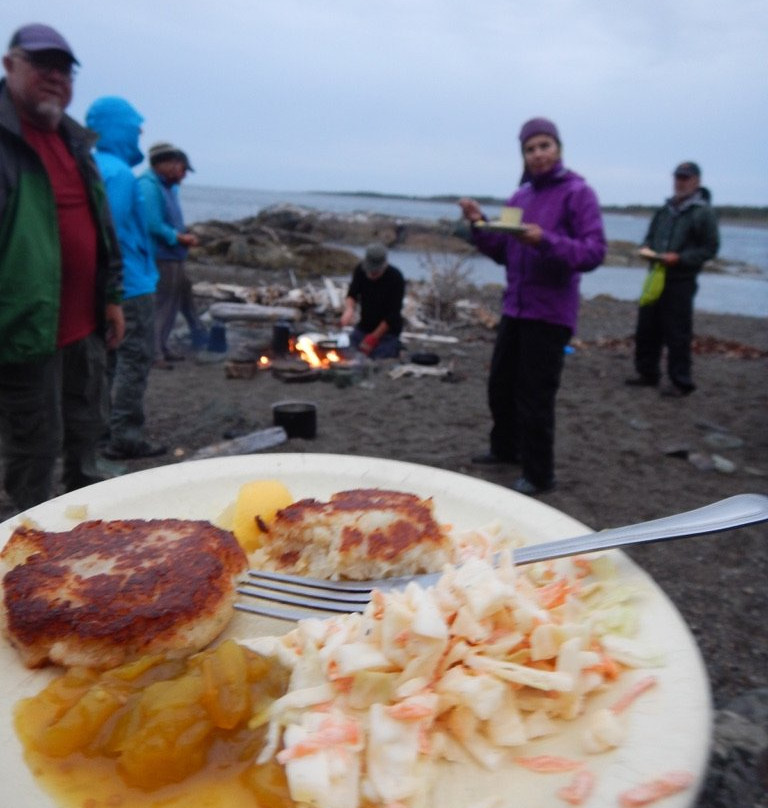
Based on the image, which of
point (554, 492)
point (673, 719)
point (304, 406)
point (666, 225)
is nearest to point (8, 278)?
point (673, 719)

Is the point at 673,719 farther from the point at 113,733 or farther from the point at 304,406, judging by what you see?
the point at 304,406

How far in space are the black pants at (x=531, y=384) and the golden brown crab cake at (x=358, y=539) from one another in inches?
135

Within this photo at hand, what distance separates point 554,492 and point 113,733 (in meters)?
4.94

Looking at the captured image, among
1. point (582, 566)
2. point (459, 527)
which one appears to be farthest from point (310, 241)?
point (582, 566)

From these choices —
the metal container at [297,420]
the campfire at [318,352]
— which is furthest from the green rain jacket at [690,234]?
the metal container at [297,420]

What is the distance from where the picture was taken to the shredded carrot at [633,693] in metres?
1.15

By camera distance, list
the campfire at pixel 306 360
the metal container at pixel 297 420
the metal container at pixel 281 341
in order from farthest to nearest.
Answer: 1. the metal container at pixel 281 341
2. the campfire at pixel 306 360
3. the metal container at pixel 297 420

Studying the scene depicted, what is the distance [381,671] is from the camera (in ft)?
3.84

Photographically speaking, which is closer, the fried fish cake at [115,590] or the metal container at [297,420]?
the fried fish cake at [115,590]

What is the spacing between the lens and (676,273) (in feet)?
29.0

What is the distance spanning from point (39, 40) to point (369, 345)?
7.70 meters

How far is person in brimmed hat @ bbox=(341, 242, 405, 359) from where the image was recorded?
425 inches

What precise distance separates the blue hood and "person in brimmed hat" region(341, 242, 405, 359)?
194 inches

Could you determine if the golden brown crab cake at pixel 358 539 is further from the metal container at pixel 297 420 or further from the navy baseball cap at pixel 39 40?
the metal container at pixel 297 420
